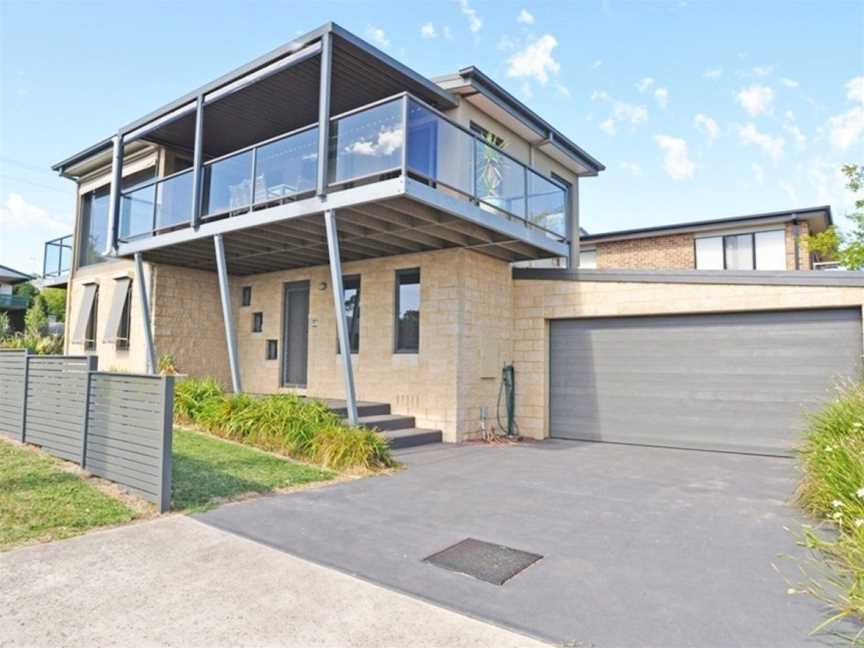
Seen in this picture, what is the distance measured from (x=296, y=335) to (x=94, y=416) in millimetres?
6157

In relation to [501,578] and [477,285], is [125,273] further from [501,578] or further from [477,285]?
[501,578]

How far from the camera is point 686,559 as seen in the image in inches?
157

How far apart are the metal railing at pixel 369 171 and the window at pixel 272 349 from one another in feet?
11.0

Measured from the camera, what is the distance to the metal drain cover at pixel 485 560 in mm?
3695

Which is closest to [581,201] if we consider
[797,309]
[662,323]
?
[662,323]

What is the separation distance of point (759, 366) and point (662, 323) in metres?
1.65

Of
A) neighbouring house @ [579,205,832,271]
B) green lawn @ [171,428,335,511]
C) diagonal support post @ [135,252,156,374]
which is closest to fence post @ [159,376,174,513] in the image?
green lawn @ [171,428,335,511]

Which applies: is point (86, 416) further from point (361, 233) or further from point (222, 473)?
point (361, 233)

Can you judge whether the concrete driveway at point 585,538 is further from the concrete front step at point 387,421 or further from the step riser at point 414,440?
the concrete front step at point 387,421

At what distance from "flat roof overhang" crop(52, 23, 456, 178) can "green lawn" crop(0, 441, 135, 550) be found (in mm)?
6387

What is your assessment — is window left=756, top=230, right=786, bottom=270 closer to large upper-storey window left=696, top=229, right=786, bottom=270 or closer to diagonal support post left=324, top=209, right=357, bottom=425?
large upper-storey window left=696, top=229, right=786, bottom=270

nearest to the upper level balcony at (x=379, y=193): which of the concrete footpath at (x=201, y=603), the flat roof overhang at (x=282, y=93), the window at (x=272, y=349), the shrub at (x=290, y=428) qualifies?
the flat roof overhang at (x=282, y=93)

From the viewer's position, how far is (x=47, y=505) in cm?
495

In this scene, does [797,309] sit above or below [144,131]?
below
